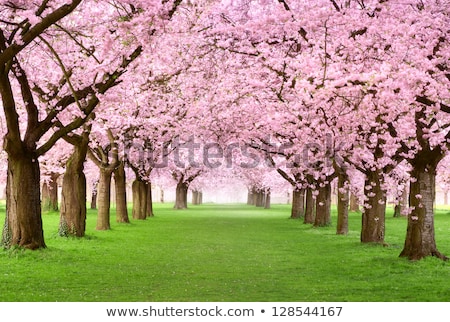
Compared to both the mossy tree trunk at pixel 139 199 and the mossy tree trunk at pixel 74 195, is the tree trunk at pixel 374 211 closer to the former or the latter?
the mossy tree trunk at pixel 74 195

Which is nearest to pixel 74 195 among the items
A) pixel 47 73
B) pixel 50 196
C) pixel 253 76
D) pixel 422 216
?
pixel 47 73

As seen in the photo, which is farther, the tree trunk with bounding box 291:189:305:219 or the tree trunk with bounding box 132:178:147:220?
the tree trunk with bounding box 291:189:305:219

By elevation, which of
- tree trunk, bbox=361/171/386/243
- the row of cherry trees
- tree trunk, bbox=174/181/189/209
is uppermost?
the row of cherry trees

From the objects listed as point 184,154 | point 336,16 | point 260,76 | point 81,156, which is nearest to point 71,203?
point 81,156

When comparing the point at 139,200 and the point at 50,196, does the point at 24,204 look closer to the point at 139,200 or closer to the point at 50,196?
the point at 139,200

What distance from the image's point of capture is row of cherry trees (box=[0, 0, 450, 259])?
1783 centimetres

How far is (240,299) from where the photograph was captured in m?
13.9

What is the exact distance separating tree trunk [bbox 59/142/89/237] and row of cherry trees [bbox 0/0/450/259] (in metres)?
0.06

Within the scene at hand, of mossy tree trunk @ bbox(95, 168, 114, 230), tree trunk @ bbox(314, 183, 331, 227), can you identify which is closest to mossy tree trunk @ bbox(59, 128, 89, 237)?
mossy tree trunk @ bbox(95, 168, 114, 230)

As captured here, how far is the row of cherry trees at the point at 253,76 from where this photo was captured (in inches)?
702

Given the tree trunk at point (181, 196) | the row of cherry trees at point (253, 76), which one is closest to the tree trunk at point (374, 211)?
the row of cherry trees at point (253, 76)

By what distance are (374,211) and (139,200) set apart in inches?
1071

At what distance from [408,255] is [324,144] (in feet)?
21.5

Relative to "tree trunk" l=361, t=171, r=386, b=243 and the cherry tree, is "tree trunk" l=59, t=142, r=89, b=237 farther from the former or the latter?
"tree trunk" l=361, t=171, r=386, b=243
